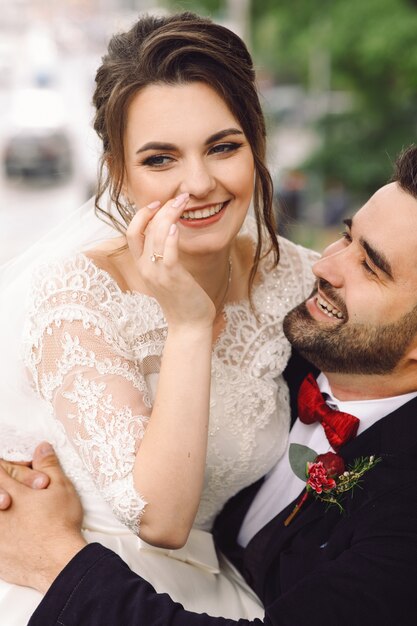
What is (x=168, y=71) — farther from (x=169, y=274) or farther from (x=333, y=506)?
(x=333, y=506)

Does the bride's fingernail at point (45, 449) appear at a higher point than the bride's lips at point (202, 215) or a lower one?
lower

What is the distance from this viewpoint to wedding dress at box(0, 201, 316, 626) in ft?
7.63

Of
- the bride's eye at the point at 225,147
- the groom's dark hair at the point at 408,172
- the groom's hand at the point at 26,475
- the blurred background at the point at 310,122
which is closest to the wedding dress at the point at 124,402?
the groom's hand at the point at 26,475

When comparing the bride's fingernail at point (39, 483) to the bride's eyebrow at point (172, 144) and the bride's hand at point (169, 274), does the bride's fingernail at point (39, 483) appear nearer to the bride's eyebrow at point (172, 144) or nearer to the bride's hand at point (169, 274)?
the bride's hand at point (169, 274)

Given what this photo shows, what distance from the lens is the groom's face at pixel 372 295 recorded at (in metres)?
2.52

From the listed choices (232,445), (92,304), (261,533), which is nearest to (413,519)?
(261,533)

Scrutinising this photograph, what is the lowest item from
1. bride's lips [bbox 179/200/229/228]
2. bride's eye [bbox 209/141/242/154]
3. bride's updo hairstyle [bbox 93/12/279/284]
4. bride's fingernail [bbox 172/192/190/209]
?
bride's lips [bbox 179/200/229/228]

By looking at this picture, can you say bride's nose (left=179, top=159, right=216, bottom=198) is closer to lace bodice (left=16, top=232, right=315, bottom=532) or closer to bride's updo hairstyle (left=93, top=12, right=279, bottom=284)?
bride's updo hairstyle (left=93, top=12, right=279, bottom=284)

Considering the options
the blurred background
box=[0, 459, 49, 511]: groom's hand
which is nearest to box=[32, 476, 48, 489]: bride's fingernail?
box=[0, 459, 49, 511]: groom's hand

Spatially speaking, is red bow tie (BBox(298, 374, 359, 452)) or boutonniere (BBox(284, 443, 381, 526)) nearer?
boutonniere (BBox(284, 443, 381, 526))

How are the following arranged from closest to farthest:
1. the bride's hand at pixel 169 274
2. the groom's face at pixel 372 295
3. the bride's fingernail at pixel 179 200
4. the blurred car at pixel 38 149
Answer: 1. the bride's hand at pixel 169 274
2. the bride's fingernail at pixel 179 200
3. the groom's face at pixel 372 295
4. the blurred car at pixel 38 149

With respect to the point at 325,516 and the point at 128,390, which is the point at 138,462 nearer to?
the point at 128,390

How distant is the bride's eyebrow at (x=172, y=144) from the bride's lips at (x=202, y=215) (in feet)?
0.68

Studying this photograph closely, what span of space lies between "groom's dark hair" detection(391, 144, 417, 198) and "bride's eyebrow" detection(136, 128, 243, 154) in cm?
54
